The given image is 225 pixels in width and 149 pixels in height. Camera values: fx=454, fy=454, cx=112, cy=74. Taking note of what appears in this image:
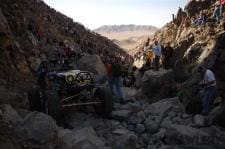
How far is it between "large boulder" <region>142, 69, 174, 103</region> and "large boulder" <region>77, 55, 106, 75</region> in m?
5.98

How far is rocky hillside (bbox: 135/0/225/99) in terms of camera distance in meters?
16.5

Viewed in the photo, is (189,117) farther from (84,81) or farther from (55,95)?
(55,95)

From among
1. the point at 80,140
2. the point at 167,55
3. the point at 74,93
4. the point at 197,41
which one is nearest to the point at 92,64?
the point at 167,55

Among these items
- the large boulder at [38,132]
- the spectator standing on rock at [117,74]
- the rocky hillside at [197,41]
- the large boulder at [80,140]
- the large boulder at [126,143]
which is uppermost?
the rocky hillside at [197,41]

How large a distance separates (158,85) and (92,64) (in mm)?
7233

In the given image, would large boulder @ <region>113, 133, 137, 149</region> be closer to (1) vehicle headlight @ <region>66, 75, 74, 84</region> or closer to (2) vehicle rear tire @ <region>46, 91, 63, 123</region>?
(2) vehicle rear tire @ <region>46, 91, 63, 123</region>

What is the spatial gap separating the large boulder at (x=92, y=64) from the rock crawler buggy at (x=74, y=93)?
34.1ft

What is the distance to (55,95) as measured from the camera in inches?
481

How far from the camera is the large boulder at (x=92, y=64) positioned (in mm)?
24667

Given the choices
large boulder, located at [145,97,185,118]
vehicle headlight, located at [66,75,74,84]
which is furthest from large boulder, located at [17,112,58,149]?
large boulder, located at [145,97,185,118]

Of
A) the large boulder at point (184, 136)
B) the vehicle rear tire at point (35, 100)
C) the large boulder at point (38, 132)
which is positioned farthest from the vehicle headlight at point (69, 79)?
the large boulder at point (38, 132)

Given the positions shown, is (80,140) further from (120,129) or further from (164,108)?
(164,108)

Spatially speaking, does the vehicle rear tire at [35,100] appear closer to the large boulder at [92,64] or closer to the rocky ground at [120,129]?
the rocky ground at [120,129]

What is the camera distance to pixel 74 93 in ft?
45.1
